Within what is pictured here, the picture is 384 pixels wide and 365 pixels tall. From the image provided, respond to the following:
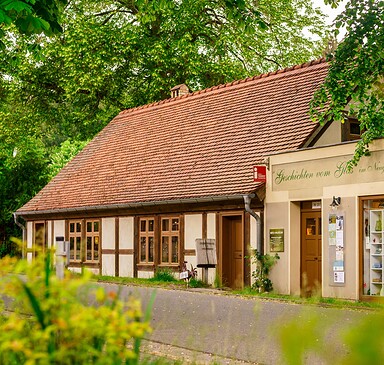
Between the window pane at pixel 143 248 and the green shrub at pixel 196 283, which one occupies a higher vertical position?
the window pane at pixel 143 248

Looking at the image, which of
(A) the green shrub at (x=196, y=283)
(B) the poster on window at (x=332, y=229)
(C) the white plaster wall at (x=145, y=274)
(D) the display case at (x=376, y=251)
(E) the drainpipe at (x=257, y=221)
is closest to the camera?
(D) the display case at (x=376, y=251)

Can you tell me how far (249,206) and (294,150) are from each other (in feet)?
5.72

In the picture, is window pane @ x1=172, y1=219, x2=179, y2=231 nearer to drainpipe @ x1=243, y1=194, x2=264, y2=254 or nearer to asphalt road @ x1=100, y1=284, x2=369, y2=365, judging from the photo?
drainpipe @ x1=243, y1=194, x2=264, y2=254

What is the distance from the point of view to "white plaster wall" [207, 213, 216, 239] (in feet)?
75.6

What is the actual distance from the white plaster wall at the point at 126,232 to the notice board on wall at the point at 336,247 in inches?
342

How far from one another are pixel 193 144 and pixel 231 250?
476 cm

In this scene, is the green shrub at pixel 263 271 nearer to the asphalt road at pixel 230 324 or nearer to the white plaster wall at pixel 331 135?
the asphalt road at pixel 230 324

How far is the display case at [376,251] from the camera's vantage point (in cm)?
1822

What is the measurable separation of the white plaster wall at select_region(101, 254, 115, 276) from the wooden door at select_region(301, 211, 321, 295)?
27.8ft

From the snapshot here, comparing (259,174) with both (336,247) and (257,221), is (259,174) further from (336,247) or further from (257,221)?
(336,247)

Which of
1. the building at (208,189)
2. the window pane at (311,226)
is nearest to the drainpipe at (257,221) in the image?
the building at (208,189)

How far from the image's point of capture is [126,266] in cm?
2691

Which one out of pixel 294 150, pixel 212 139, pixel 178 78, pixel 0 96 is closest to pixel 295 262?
pixel 294 150

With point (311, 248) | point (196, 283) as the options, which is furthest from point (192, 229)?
point (311, 248)
